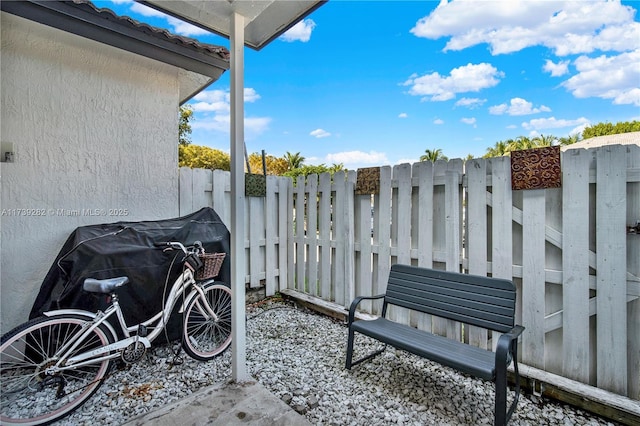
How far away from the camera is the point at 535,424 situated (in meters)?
1.71

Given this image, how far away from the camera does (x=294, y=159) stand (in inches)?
1019

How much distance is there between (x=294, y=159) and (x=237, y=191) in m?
24.4

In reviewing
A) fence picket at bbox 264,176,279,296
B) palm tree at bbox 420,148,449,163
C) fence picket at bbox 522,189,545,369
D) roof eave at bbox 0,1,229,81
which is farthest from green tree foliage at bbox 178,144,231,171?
palm tree at bbox 420,148,449,163

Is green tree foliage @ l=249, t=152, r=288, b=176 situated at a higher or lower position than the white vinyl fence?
higher

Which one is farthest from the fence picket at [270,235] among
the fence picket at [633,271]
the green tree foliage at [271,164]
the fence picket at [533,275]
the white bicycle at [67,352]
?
the green tree foliage at [271,164]

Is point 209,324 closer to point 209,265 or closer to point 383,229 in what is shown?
point 209,265

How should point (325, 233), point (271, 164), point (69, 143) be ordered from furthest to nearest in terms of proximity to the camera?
point (271, 164)
point (325, 233)
point (69, 143)

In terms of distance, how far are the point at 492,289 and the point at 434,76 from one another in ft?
53.9

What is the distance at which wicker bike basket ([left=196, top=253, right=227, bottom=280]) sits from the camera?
96.0 inches

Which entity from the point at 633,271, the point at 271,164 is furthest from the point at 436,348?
the point at 271,164

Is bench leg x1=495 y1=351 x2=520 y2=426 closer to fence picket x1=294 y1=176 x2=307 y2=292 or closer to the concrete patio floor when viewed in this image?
the concrete patio floor

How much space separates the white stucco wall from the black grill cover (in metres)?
0.40

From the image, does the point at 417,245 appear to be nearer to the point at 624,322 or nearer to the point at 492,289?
the point at 492,289

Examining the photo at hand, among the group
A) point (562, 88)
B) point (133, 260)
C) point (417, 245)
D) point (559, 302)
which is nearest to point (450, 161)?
point (417, 245)
